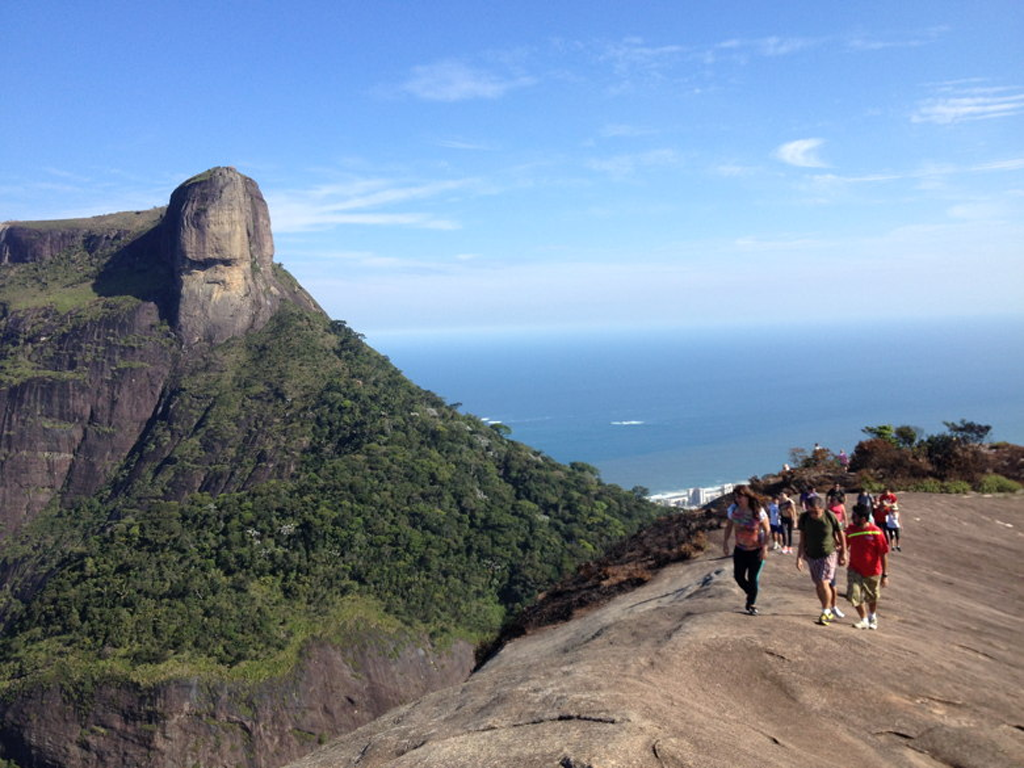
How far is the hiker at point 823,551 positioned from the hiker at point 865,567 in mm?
191

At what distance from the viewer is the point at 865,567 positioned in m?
8.81

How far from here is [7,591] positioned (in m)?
62.1

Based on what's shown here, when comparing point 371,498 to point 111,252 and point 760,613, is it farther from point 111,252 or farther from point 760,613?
point 111,252

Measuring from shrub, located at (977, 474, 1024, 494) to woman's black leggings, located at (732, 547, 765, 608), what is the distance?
53.6 feet

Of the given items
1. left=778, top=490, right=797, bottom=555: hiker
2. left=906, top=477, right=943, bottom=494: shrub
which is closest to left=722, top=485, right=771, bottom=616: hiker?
left=778, top=490, right=797, bottom=555: hiker

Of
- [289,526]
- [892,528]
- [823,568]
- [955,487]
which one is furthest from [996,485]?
[289,526]

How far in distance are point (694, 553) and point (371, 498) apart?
4428cm

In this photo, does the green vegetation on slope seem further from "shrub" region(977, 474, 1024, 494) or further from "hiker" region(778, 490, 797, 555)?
"hiker" region(778, 490, 797, 555)

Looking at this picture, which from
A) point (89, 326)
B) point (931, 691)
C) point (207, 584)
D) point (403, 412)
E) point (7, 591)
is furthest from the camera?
point (89, 326)

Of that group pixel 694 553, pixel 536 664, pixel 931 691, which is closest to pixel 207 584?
pixel 694 553

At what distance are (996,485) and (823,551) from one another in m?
16.9

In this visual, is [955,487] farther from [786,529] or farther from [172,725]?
[172,725]

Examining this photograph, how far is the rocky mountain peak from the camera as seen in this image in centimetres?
8088

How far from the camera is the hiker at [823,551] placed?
880cm
